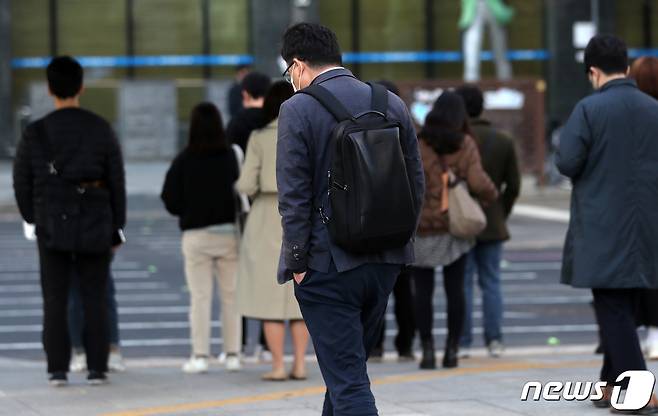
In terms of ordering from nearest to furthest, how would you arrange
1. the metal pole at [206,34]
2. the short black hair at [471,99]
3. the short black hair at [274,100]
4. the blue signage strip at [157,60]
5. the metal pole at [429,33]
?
the short black hair at [274,100] → the short black hair at [471,99] → the blue signage strip at [157,60] → the metal pole at [206,34] → the metal pole at [429,33]

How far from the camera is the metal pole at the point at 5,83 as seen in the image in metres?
38.6

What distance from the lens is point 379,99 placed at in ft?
20.7

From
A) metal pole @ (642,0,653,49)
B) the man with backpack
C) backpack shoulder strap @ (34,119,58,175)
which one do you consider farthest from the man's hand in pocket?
metal pole @ (642,0,653,49)

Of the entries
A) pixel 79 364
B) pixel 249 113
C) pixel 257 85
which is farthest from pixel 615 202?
→ pixel 79 364

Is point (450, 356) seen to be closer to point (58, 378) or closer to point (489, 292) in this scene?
point (489, 292)

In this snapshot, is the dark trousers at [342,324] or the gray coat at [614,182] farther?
the gray coat at [614,182]

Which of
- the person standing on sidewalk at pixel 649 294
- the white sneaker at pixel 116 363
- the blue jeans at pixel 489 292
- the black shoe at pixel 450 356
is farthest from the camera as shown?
the blue jeans at pixel 489 292

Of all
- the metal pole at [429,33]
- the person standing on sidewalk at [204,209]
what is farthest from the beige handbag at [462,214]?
the metal pole at [429,33]

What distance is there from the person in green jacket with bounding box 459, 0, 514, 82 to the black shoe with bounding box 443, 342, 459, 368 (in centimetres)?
2678

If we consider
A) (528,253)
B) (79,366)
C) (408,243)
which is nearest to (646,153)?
(408,243)

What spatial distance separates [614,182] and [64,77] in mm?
3400

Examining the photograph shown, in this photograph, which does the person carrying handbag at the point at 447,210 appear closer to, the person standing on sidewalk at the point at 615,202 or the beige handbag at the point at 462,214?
the beige handbag at the point at 462,214

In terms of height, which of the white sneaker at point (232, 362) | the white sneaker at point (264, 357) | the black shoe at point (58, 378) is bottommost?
the white sneaker at point (264, 357)

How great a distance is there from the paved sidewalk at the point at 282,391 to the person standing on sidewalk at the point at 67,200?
1.11 feet
